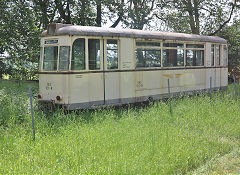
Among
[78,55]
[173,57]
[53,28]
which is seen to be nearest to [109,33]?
[78,55]

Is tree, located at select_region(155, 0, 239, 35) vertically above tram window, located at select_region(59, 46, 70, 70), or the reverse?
tree, located at select_region(155, 0, 239, 35)

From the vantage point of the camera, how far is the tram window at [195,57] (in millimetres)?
15320

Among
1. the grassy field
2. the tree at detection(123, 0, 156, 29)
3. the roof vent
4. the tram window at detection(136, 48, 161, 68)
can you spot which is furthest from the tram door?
the tree at detection(123, 0, 156, 29)

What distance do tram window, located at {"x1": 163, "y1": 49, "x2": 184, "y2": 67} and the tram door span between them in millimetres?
2929

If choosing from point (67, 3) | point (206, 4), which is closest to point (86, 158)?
point (67, 3)

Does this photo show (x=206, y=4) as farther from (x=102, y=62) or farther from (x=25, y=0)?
(x=102, y=62)

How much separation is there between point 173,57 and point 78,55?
17.3 ft

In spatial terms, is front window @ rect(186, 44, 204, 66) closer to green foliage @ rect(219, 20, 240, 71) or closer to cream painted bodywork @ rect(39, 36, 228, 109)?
cream painted bodywork @ rect(39, 36, 228, 109)

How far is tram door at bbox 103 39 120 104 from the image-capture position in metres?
11.3

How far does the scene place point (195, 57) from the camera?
1574cm

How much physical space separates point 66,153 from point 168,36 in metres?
8.83

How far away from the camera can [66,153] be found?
641 centimetres

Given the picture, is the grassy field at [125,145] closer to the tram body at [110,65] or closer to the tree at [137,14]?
Result: the tram body at [110,65]

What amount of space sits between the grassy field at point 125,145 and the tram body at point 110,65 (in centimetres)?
123
